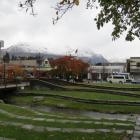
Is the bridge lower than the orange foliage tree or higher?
lower

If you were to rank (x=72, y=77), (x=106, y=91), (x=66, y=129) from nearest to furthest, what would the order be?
(x=66, y=129) < (x=106, y=91) < (x=72, y=77)

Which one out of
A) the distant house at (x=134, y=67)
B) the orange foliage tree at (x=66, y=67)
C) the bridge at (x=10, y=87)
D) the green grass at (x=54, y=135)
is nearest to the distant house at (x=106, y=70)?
the distant house at (x=134, y=67)

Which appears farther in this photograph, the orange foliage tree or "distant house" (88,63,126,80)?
"distant house" (88,63,126,80)

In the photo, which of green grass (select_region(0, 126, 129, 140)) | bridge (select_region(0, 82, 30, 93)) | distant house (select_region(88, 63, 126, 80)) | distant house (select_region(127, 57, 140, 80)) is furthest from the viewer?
distant house (select_region(88, 63, 126, 80))

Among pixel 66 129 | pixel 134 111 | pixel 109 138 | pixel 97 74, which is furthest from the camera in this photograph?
pixel 97 74

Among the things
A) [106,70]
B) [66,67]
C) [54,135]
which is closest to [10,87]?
[66,67]

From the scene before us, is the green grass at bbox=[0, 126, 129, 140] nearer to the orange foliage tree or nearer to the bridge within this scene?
the bridge

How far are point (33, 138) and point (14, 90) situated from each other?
50.1 metres

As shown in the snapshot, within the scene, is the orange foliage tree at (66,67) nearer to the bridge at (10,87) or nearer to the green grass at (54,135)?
the bridge at (10,87)

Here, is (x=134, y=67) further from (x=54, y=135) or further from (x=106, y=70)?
(x=54, y=135)

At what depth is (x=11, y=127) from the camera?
16781 mm

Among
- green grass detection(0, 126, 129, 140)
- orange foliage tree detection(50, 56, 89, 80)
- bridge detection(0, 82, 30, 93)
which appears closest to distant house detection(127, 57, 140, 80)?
orange foliage tree detection(50, 56, 89, 80)

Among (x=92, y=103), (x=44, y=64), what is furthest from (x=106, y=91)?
(x=44, y=64)

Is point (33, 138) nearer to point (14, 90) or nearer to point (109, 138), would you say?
point (109, 138)
